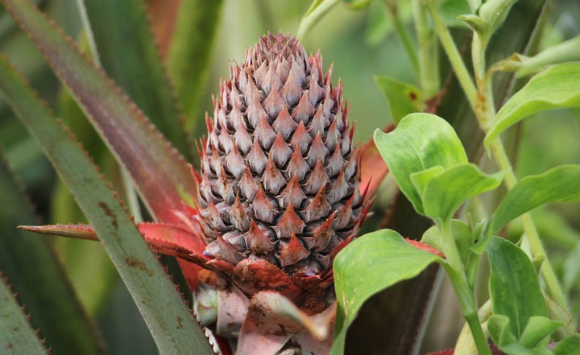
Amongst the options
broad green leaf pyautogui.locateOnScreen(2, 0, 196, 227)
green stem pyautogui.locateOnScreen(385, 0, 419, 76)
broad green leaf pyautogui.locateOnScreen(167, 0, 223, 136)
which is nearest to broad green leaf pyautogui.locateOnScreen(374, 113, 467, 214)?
broad green leaf pyautogui.locateOnScreen(2, 0, 196, 227)

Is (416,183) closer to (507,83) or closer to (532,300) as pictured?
(532,300)

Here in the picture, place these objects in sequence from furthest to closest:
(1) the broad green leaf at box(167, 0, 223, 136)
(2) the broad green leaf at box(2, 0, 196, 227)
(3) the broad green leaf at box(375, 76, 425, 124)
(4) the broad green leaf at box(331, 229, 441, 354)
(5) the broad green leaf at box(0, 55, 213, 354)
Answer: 1. (1) the broad green leaf at box(167, 0, 223, 136)
2. (3) the broad green leaf at box(375, 76, 425, 124)
3. (2) the broad green leaf at box(2, 0, 196, 227)
4. (5) the broad green leaf at box(0, 55, 213, 354)
5. (4) the broad green leaf at box(331, 229, 441, 354)

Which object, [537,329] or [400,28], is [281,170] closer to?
[537,329]

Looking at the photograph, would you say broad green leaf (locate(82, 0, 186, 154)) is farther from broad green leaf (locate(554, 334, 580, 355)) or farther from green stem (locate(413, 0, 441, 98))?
broad green leaf (locate(554, 334, 580, 355))

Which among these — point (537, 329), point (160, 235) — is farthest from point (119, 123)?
point (537, 329)

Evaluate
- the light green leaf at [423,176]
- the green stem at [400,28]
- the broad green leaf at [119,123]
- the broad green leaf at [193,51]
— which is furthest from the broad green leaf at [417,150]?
the broad green leaf at [193,51]

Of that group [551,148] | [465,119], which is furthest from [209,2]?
[551,148]
